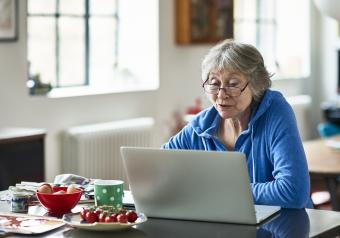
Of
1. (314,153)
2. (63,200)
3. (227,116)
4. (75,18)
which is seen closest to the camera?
(63,200)

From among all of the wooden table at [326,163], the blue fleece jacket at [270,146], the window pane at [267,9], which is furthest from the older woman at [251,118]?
the window pane at [267,9]

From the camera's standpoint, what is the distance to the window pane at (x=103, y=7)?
6573mm

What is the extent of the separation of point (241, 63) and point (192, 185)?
2.25 ft

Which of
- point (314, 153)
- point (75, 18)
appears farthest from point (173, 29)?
point (314, 153)

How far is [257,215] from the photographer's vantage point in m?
2.69

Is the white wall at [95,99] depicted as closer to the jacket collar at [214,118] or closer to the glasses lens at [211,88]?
the jacket collar at [214,118]

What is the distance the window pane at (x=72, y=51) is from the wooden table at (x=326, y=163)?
1938 millimetres

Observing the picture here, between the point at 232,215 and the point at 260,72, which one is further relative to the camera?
the point at 260,72

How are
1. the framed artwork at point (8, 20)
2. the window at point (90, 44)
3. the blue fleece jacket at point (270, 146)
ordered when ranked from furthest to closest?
the window at point (90, 44) < the framed artwork at point (8, 20) < the blue fleece jacket at point (270, 146)

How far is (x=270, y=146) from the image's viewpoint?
10.3ft

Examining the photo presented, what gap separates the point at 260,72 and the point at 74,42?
3.37 meters

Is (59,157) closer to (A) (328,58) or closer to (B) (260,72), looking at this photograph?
(B) (260,72)

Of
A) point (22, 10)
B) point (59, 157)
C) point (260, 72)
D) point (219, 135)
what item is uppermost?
point (22, 10)

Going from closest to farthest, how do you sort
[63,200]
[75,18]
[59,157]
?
[63,200] → [59,157] → [75,18]
